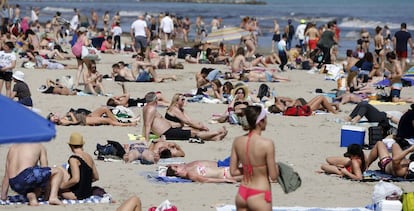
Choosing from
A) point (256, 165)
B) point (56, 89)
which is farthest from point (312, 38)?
point (256, 165)

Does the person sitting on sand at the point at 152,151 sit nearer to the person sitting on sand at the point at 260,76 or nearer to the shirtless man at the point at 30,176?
the shirtless man at the point at 30,176

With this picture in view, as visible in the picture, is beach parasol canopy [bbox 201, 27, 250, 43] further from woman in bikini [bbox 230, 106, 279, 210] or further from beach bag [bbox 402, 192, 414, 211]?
woman in bikini [bbox 230, 106, 279, 210]

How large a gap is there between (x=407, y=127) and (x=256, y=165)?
473 centimetres

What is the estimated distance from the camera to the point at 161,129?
12.7m

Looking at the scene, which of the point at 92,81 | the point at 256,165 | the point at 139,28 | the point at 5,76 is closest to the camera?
the point at 256,165

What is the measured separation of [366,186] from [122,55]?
18.3 meters

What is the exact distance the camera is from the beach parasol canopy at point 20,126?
5.18 metres

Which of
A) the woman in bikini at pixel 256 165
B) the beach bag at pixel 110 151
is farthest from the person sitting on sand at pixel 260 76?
the woman in bikini at pixel 256 165

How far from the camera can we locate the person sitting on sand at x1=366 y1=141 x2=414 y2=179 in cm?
1025

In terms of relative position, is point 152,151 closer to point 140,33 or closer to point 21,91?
point 21,91

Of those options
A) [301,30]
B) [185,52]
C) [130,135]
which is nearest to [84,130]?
[130,135]

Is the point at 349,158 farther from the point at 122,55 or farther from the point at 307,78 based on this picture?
the point at 122,55

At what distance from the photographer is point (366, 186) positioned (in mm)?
10203

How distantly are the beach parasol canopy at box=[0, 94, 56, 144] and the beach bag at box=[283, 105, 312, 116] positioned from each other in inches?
412
